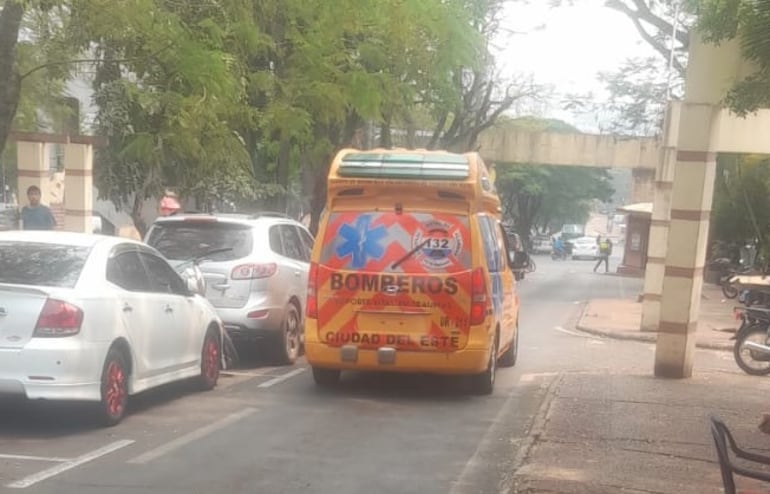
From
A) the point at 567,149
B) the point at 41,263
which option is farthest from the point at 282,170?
the point at 567,149

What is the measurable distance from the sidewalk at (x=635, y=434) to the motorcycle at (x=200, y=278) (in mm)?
3547

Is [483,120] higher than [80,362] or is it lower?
higher

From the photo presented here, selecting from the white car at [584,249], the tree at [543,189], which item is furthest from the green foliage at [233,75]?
the white car at [584,249]

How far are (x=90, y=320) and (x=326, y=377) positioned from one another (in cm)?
347

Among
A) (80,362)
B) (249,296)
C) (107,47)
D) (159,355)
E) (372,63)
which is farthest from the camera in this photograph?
(372,63)

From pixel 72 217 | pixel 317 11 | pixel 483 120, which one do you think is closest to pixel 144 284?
pixel 72 217

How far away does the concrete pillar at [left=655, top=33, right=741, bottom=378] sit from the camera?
11.5 meters

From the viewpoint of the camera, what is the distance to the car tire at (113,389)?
805 cm

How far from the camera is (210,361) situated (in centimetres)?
1047

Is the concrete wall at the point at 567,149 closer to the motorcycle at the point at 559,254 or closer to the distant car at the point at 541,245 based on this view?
the motorcycle at the point at 559,254

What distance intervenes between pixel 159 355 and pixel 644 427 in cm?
436

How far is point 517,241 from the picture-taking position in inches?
1366

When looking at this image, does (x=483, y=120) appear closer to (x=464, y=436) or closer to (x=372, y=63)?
(x=372, y=63)

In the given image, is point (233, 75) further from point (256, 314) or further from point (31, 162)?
point (31, 162)
